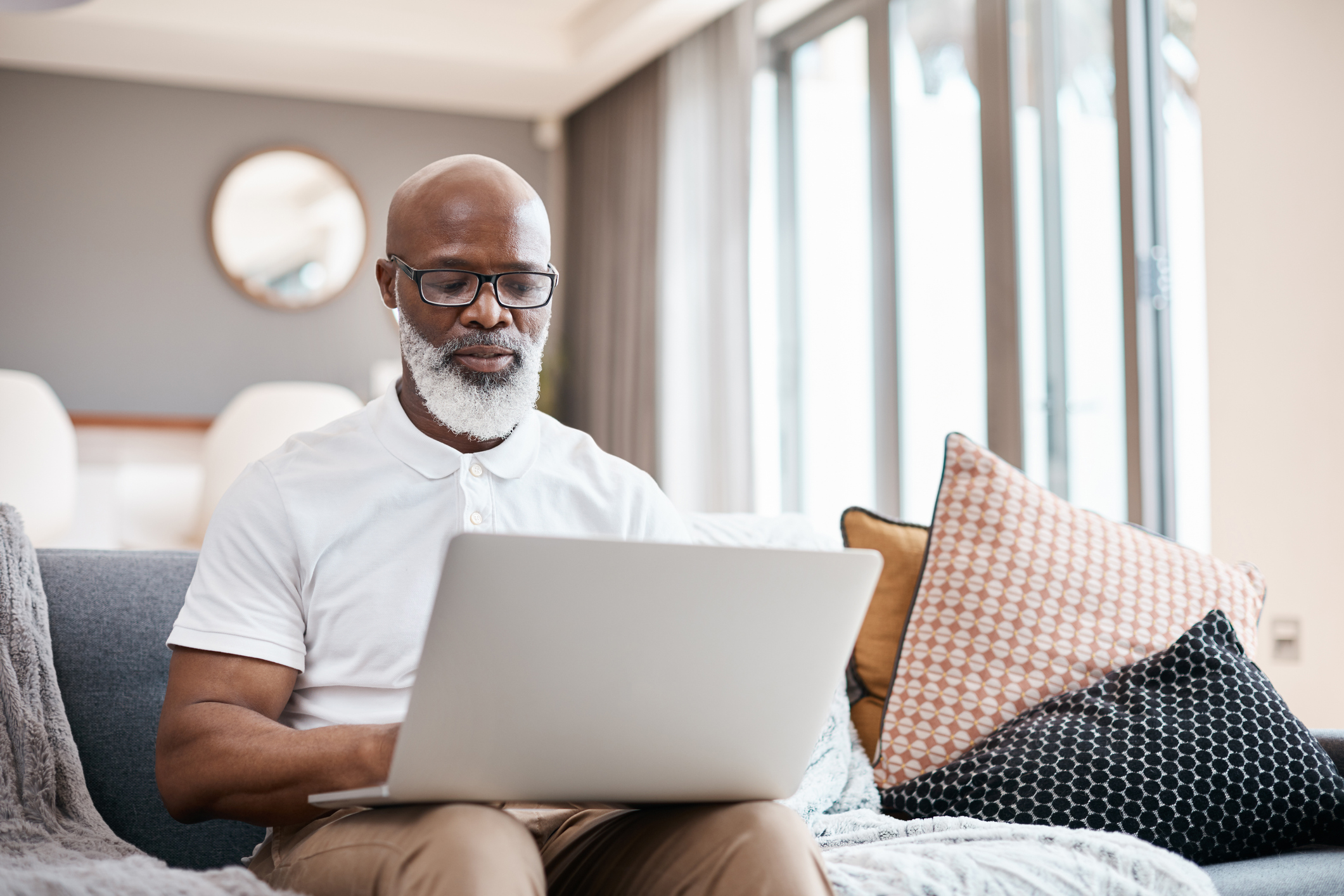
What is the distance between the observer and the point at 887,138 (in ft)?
12.0

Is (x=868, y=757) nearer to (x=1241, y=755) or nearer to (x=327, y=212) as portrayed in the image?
(x=1241, y=755)

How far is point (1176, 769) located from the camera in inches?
51.6

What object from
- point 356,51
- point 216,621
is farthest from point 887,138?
point 216,621

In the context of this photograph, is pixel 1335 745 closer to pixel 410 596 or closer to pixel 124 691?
pixel 410 596

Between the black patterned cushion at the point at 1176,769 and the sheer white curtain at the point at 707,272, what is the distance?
2677 mm

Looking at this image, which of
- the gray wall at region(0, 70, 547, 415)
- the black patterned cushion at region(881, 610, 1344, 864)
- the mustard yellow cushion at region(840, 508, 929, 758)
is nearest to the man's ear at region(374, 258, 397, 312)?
the mustard yellow cushion at region(840, 508, 929, 758)

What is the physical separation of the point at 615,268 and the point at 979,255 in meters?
2.00

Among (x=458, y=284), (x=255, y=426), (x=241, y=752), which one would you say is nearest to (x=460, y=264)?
(x=458, y=284)

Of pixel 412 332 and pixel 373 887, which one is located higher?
pixel 412 332

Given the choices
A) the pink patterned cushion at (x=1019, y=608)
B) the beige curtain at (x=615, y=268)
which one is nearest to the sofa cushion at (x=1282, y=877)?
the pink patterned cushion at (x=1019, y=608)

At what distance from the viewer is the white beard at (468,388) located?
4.27 ft

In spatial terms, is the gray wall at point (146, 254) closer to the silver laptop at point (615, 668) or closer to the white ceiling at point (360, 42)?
the white ceiling at point (360, 42)

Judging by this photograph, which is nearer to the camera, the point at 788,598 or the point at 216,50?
the point at 788,598

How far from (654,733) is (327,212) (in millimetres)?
4680
